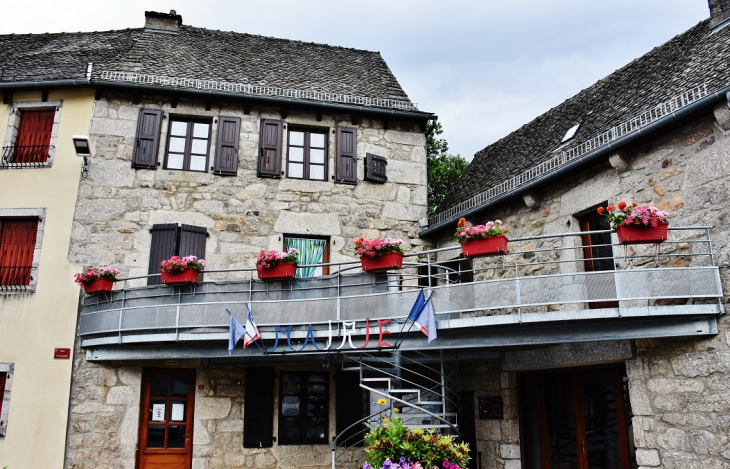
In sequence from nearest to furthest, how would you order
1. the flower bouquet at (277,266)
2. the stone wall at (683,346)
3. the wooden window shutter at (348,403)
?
the stone wall at (683,346)
the flower bouquet at (277,266)
the wooden window shutter at (348,403)

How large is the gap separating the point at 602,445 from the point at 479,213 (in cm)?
412

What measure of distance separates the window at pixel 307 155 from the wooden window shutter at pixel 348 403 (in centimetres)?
353

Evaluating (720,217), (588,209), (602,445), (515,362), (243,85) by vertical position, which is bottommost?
(602,445)

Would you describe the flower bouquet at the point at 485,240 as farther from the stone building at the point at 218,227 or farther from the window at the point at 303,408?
the window at the point at 303,408

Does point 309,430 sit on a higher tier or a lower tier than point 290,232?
lower

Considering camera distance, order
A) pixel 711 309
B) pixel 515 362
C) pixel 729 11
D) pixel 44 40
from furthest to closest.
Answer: pixel 44 40 < pixel 515 362 < pixel 729 11 < pixel 711 309

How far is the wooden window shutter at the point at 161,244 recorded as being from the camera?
10602 millimetres

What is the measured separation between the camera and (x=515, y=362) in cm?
984

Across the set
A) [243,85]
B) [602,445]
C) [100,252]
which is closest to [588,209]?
[602,445]

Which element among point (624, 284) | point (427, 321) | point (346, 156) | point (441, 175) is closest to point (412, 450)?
point (427, 321)

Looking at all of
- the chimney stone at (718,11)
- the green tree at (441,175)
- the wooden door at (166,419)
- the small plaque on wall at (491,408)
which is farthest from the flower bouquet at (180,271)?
the green tree at (441,175)

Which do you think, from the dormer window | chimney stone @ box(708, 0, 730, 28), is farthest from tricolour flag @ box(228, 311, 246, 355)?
chimney stone @ box(708, 0, 730, 28)

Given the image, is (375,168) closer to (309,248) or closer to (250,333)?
(309,248)

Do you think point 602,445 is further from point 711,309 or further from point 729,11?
point 729,11
